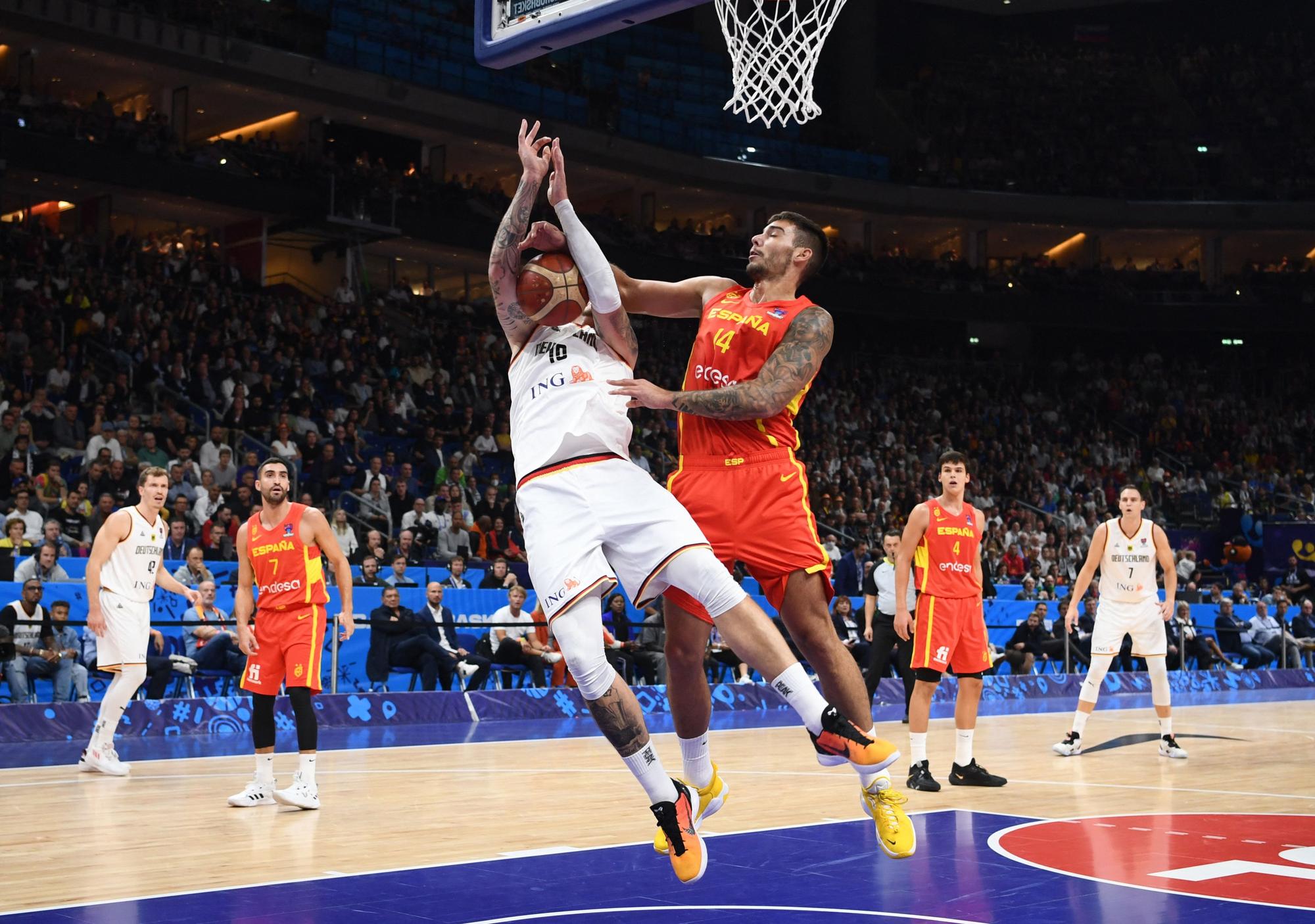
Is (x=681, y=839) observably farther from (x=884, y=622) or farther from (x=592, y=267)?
(x=884, y=622)

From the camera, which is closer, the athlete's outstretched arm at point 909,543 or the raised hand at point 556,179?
the raised hand at point 556,179

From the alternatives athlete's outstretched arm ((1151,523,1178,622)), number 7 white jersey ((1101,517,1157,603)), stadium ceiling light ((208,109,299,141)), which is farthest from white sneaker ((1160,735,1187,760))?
stadium ceiling light ((208,109,299,141))

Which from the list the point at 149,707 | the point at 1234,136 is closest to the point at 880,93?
the point at 1234,136

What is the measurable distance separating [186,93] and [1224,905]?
88.3 ft

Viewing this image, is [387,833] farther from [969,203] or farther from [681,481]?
[969,203]

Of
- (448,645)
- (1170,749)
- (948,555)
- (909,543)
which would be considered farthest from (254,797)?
(1170,749)

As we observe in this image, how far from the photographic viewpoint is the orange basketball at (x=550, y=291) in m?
5.38

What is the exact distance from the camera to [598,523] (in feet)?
16.6

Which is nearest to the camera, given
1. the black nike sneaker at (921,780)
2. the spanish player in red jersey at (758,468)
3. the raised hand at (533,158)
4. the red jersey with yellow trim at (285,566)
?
the spanish player in red jersey at (758,468)

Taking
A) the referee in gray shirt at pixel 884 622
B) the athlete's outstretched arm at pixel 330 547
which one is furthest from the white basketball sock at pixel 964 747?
the athlete's outstretched arm at pixel 330 547

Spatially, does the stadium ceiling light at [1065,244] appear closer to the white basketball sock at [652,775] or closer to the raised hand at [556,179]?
the raised hand at [556,179]

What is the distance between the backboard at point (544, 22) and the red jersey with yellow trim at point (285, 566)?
10.8 ft

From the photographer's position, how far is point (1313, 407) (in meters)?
36.7

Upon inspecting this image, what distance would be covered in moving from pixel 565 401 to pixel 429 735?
7.82m
